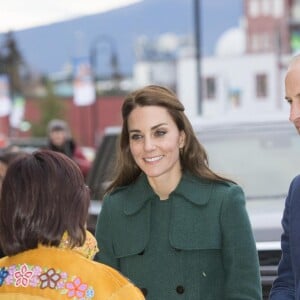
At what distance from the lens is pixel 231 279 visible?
3084 millimetres

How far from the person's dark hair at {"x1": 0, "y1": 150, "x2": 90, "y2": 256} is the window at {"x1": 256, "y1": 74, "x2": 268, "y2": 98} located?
72.3 m

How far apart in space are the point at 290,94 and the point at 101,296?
2.90 ft

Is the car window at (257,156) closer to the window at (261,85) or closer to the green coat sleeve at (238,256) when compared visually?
the green coat sleeve at (238,256)

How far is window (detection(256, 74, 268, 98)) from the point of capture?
244 ft

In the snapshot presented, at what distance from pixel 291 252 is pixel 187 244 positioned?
1.54 ft

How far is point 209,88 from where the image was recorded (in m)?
76.4

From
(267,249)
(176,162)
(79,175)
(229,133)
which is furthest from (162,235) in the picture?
(229,133)

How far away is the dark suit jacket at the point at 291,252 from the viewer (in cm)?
A: 282

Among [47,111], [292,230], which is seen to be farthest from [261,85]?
[292,230]

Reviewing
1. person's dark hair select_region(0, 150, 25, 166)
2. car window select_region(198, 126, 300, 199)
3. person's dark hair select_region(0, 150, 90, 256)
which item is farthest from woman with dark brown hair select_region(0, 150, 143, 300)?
car window select_region(198, 126, 300, 199)

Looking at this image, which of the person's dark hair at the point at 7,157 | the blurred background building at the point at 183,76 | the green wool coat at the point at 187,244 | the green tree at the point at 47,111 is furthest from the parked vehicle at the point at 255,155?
the green tree at the point at 47,111

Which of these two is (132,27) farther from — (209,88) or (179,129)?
(179,129)

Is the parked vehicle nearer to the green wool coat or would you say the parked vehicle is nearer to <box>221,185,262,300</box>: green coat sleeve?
the green wool coat

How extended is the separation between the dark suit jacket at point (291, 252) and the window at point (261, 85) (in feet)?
236
